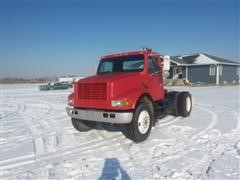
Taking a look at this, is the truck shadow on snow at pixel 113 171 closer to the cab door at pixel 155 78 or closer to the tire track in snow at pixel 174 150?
the tire track in snow at pixel 174 150

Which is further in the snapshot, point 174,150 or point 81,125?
point 81,125

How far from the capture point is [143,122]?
6270 millimetres

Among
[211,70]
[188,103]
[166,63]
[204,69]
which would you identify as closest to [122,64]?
[166,63]

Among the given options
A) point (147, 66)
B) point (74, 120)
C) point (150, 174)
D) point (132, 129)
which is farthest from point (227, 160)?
point (74, 120)

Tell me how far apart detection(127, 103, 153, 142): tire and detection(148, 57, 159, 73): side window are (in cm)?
131

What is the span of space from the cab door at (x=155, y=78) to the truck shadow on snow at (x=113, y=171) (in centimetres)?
281

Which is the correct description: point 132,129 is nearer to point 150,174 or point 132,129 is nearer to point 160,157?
point 160,157

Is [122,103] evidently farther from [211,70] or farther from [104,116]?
[211,70]

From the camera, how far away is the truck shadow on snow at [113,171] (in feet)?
13.4

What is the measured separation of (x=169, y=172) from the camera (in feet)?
13.6

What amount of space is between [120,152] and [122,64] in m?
2.98

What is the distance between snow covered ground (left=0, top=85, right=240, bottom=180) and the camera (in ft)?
13.8

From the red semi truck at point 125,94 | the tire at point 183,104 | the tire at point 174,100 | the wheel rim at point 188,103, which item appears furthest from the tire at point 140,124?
the wheel rim at point 188,103

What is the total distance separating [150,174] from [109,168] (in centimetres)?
80
